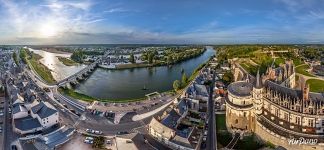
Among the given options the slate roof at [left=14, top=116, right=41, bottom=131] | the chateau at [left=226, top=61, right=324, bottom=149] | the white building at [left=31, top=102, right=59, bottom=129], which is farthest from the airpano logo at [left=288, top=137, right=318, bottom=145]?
the slate roof at [left=14, top=116, right=41, bottom=131]

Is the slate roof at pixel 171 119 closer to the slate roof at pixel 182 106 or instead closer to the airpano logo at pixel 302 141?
the slate roof at pixel 182 106

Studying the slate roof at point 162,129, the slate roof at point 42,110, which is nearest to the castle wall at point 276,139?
the slate roof at point 162,129

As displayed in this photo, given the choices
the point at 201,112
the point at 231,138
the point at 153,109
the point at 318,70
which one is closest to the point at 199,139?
the point at 231,138

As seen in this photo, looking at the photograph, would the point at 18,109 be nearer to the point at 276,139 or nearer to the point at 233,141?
the point at 233,141

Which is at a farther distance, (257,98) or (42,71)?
(42,71)

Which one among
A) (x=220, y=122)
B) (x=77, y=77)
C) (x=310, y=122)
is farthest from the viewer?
(x=77, y=77)

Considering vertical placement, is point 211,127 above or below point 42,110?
below

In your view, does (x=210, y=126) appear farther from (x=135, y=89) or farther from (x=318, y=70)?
(x=318, y=70)

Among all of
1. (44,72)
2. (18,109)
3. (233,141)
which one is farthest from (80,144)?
(44,72)
